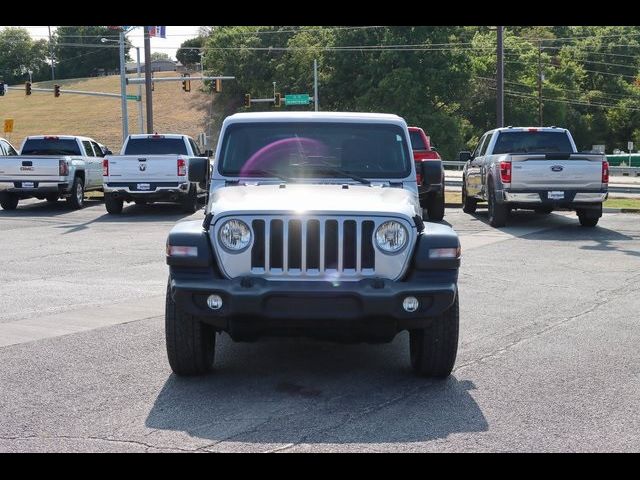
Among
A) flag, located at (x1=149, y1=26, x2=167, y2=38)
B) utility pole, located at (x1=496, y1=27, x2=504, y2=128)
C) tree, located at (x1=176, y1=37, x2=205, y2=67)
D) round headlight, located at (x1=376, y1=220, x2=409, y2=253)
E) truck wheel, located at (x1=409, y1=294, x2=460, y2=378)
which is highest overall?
tree, located at (x1=176, y1=37, x2=205, y2=67)

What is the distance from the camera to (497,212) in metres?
18.8

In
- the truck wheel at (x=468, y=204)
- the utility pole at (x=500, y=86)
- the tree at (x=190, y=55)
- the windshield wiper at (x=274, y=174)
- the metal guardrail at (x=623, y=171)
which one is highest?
the tree at (x=190, y=55)

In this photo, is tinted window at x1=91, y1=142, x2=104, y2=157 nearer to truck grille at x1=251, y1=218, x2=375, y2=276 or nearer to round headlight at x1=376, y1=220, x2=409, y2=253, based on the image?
truck grille at x1=251, y1=218, x2=375, y2=276

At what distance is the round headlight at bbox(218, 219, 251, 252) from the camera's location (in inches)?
245

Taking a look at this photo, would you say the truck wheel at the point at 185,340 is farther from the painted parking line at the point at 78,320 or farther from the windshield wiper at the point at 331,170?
the painted parking line at the point at 78,320

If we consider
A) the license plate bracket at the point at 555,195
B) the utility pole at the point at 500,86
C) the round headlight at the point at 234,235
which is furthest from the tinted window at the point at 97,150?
the round headlight at the point at 234,235

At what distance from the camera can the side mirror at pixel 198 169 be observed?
8.22 metres

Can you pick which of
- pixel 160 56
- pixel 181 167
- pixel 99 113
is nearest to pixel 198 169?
pixel 181 167

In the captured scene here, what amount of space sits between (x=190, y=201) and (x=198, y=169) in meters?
14.7

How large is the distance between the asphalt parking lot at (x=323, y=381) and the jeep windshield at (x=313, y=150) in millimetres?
1450

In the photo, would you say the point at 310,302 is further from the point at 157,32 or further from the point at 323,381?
the point at 157,32

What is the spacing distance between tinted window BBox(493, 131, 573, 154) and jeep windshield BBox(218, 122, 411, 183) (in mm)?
12674

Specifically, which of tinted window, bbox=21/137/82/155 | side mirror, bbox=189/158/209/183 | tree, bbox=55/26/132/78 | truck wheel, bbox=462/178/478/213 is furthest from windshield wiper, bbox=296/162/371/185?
tree, bbox=55/26/132/78
